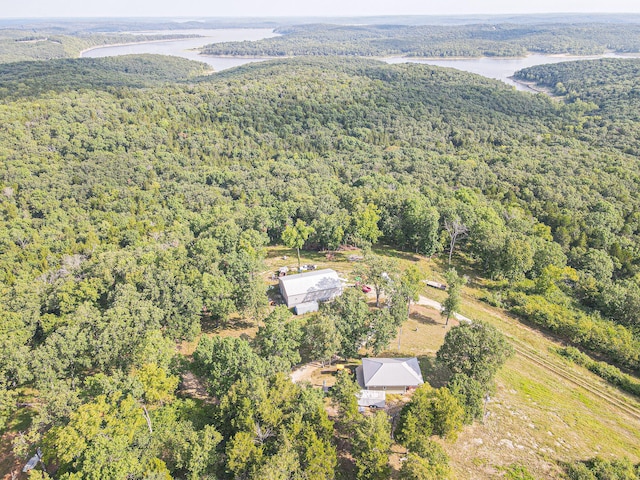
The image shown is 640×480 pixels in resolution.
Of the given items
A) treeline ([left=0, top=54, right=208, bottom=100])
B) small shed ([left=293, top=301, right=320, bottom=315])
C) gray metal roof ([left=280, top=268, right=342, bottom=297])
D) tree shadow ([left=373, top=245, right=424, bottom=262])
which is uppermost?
treeline ([left=0, top=54, right=208, bottom=100])

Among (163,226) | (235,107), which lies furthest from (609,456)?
(235,107)

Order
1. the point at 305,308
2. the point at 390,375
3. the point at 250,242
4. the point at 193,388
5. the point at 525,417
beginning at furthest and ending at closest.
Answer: the point at 250,242 < the point at 305,308 < the point at 193,388 < the point at 390,375 < the point at 525,417

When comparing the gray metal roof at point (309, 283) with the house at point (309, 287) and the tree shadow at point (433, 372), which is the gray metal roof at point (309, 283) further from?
the tree shadow at point (433, 372)

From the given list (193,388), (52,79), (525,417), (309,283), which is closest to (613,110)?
(309,283)

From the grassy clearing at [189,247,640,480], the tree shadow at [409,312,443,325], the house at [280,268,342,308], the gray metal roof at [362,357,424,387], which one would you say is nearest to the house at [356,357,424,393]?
the gray metal roof at [362,357,424,387]

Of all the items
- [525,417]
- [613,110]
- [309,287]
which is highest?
[309,287]

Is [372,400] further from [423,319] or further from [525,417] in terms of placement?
[423,319]

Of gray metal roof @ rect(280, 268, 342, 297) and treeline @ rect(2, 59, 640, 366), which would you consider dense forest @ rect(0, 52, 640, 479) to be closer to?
treeline @ rect(2, 59, 640, 366)

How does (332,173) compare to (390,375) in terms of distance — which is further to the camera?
(332,173)
